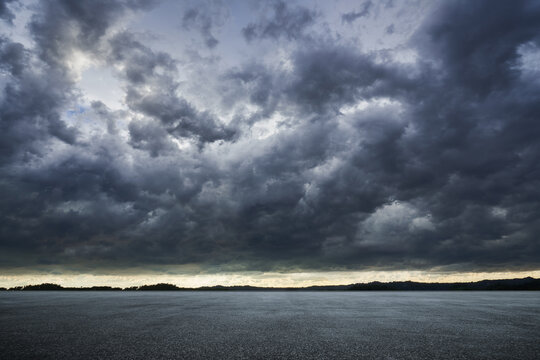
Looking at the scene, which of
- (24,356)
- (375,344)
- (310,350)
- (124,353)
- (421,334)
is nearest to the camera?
(24,356)

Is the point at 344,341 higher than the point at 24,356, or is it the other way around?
the point at 24,356

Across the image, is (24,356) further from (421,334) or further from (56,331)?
(421,334)

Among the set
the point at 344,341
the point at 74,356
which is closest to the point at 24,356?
the point at 74,356

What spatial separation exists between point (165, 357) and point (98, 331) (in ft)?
27.0

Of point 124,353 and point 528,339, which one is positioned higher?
point 124,353

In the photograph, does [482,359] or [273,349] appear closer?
[482,359]

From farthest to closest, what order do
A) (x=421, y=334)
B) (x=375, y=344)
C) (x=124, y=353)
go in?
(x=421, y=334)
(x=375, y=344)
(x=124, y=353)

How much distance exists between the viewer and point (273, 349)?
1135 centimetres

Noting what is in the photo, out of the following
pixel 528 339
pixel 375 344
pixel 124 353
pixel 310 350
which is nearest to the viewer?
pixel 124 353

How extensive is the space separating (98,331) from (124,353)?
687cm

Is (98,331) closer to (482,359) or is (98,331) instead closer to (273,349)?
(273,349)

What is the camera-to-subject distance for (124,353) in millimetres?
10422

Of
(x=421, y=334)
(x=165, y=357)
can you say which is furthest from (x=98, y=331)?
(x=421, y=334)

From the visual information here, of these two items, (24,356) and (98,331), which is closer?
(24,356)
